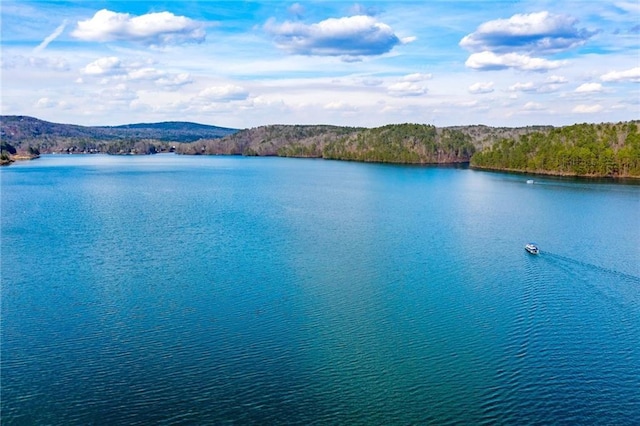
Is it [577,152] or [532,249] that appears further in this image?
[577,152]

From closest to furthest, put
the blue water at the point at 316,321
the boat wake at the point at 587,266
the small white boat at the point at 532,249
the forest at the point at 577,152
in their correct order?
1. the blue water at the point at 316,321
2. the boat wake at the point at 587,266
3. the small white boat at the point at 532,249
4. the forest at the point at 577,152

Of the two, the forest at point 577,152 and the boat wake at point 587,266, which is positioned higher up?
the forest at point 577,152

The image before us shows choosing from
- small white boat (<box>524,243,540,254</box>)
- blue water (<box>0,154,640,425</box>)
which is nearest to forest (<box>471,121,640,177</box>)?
blue water (<box>0,154,640,425</box>)

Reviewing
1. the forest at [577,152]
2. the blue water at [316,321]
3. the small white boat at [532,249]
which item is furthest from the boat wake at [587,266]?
the forest at [577,152]

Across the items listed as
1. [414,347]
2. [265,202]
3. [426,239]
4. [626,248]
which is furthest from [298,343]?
[265,202]

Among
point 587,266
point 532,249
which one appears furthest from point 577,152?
point 587,266

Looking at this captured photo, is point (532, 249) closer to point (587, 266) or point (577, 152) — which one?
point (587, 266)

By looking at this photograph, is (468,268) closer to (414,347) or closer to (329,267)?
(329,267)

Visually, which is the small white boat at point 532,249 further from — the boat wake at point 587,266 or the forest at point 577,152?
the forest at point 577,152
